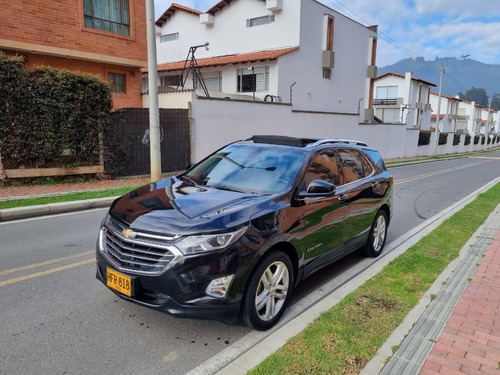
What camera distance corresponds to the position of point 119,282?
3211mm

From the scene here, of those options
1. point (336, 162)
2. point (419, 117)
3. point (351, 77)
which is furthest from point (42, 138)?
point (419, 117)

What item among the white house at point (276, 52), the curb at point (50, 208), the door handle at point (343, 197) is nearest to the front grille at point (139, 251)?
the door handle at point (343, 197)

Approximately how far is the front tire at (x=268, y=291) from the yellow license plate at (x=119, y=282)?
0.98m

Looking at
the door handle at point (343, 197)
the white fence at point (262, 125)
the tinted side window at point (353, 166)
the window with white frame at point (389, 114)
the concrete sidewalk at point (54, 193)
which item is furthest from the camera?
the window with white frame at point (389, 114)

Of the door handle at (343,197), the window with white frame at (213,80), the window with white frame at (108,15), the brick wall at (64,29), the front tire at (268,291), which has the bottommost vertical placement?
the front tire at (268,291)

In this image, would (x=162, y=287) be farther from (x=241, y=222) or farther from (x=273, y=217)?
(x=273, y=217)

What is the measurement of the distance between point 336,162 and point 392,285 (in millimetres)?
1636

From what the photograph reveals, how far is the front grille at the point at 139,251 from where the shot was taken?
119 inches

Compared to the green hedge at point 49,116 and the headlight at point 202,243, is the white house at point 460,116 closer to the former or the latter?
the green hedge at point 49,116

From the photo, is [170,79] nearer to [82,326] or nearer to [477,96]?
[82,326]

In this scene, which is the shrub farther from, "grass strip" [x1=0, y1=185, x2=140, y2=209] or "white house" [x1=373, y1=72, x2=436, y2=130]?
"grass strip" [x1=0, y1=185, x2=140, y2=209]

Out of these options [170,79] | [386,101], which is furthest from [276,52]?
[386,101]

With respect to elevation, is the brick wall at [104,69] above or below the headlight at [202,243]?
above

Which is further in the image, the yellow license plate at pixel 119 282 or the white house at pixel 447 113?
the white house at pixel 447 113
